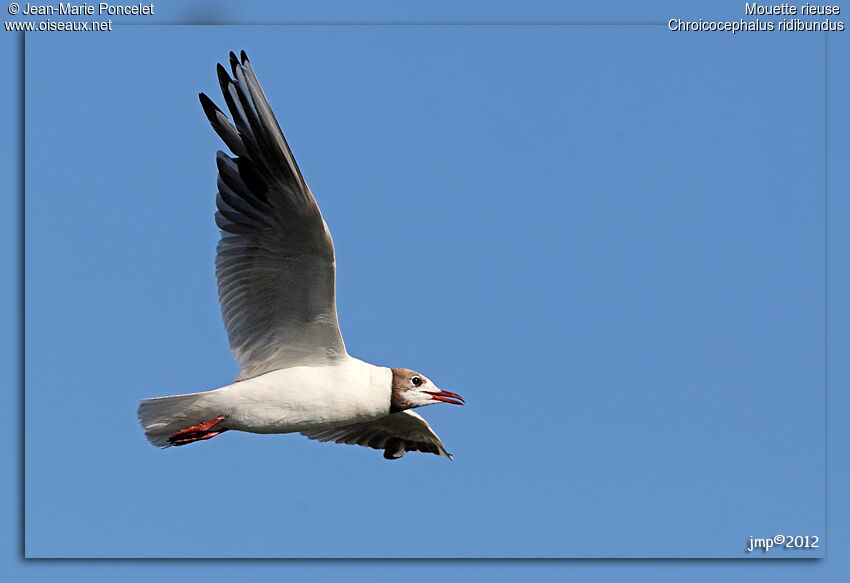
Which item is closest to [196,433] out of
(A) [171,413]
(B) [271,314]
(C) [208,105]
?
(A) [171,413]

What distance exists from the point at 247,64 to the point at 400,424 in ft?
9.92

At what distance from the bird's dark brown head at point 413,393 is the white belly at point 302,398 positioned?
147 mm

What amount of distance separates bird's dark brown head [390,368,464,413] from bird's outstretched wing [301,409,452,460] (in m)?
1.13

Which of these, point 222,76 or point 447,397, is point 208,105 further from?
point 447,397

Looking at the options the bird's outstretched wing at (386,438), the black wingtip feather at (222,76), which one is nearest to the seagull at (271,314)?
the black wingtip feather at (222,76)

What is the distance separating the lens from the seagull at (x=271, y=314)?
28.9 ft

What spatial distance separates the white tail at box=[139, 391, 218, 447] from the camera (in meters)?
8.97

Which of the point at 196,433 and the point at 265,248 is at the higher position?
the point at 265,248

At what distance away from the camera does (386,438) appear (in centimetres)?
1065

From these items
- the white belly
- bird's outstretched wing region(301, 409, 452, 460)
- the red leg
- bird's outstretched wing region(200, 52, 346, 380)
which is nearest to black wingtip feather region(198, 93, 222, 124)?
bird's outstretched wing region(200, 52, 346, 380)

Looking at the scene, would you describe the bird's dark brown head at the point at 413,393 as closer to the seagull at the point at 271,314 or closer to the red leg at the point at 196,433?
the seagull at the point at 271,314

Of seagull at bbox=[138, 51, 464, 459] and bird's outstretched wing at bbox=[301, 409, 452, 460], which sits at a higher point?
seagull at bbox=[138, 51, 464, 459]

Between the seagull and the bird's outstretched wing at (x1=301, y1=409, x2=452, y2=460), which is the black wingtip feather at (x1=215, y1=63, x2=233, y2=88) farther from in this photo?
the bird's outstretched wing at (x1=301, y1=409, x2=452, y2=460)

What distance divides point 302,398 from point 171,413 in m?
0.79
